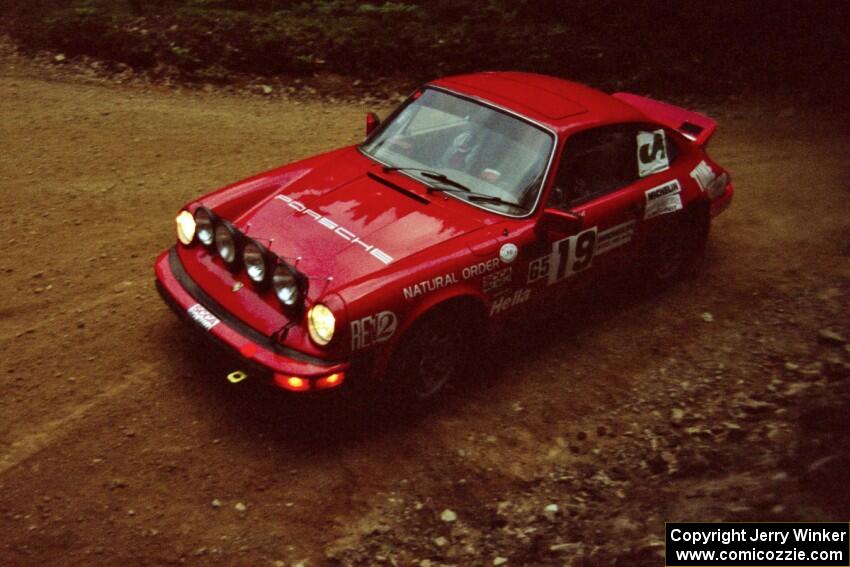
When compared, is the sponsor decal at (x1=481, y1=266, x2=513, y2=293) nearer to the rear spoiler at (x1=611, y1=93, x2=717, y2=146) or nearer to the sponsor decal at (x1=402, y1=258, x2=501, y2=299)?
the sponsor decal at (x1=402, y1=258, x2=501, y2=299)

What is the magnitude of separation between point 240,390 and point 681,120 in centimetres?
424

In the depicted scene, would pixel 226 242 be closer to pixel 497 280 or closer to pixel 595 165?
pixel 497 280

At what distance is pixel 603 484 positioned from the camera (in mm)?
4434

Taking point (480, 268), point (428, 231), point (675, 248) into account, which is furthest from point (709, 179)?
point (428, 231)

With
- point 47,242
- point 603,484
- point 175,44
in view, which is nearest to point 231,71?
point 175,44

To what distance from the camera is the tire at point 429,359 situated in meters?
4.55

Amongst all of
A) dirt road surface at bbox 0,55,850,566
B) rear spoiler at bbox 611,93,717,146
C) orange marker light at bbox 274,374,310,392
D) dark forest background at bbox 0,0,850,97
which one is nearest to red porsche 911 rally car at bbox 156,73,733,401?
orange marker light at bbox 274,374,310,392

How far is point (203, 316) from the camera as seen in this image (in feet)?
14.9

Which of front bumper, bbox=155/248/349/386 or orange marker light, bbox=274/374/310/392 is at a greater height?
front bumper, bbox=155/248/349/386

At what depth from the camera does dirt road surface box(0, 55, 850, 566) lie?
13.3 feet

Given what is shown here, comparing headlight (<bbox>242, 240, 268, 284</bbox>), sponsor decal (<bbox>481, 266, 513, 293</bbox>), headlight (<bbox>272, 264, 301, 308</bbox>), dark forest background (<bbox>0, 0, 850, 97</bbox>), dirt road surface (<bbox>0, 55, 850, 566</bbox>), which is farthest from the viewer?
dark forest background (<bbox>0, 0, 850, 97</bbox>)

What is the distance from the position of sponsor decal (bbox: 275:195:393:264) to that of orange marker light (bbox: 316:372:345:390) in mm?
663

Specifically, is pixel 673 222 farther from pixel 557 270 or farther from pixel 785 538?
pixel 785 538

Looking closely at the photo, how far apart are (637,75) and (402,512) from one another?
865 centimetres
